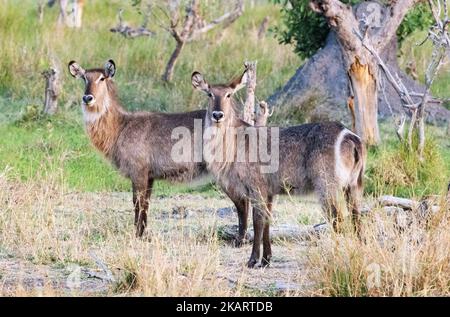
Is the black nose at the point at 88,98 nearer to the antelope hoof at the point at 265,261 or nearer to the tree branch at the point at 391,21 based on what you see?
the antelope hoof at the point at 265,261

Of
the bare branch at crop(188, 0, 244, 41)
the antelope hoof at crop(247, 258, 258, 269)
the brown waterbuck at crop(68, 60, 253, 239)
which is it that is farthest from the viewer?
the bare branch at crop(188, 0, 244, 41)

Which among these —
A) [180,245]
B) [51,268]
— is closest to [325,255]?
[180,245]

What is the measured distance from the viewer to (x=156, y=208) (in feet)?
30.3

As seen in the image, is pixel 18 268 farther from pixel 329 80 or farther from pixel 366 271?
pixel 329 80

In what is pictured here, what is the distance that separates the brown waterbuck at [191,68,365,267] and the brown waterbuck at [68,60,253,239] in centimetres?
73

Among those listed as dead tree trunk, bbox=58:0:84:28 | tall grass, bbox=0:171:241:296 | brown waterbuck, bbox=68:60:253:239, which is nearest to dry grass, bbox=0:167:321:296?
tall grass, bbox=0:171:241:296

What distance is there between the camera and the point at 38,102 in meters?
12.9

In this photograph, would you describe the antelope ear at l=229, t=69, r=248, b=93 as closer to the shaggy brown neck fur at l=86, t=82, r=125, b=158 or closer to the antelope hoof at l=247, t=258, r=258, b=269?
the antelope hoof at l=247, t=258, r=258, b=269

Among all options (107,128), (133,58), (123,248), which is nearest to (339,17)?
(107,128)

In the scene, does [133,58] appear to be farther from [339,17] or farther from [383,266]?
[383,266]

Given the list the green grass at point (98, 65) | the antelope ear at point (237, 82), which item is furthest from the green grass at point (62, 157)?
the antelope ear at point (237, 82)

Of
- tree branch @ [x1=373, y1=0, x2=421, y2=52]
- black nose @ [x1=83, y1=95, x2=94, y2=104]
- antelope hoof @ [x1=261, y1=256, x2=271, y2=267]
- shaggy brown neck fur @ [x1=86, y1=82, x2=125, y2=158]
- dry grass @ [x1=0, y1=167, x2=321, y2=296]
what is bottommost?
antelope hoof @ [x1=261, y1=256, x2=271, y2=267]

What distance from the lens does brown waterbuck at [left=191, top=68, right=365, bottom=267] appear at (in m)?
7.19

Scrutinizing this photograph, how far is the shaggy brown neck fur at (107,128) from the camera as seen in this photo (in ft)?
28.6
